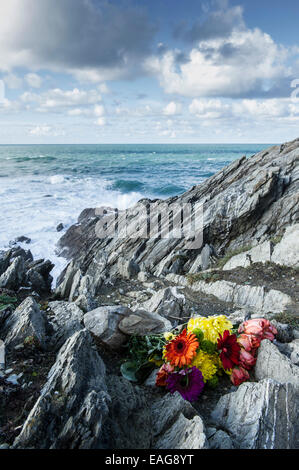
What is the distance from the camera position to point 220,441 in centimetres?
238

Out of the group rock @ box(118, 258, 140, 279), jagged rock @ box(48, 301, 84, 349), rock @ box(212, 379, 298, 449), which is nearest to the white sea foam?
rock @ box(118, 258, 140, 279)

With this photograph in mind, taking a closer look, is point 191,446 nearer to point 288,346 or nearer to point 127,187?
point 288,346

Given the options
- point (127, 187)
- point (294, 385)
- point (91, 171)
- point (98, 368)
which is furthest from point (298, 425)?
point (91, 171)

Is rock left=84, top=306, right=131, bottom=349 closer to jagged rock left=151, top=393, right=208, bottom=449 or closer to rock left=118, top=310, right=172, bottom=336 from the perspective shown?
rock left=118, top=310, right=172, bottom=336

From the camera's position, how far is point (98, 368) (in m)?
3.00

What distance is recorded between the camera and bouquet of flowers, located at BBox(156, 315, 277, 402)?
3.14m

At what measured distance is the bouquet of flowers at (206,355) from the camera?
10.3 ft

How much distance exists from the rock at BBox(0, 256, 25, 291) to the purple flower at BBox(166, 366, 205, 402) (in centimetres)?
559

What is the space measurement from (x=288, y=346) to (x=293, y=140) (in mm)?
14886

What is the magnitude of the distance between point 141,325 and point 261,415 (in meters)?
1.87

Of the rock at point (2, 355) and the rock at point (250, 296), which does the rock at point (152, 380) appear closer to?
the rock at point (2, 355)

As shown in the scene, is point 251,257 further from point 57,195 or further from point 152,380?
point 57,195

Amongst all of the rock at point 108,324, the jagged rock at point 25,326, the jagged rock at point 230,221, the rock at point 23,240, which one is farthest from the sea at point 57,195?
the rock at point 108,324

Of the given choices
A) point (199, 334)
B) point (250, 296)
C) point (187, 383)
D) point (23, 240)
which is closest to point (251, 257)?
point (250, 296)
